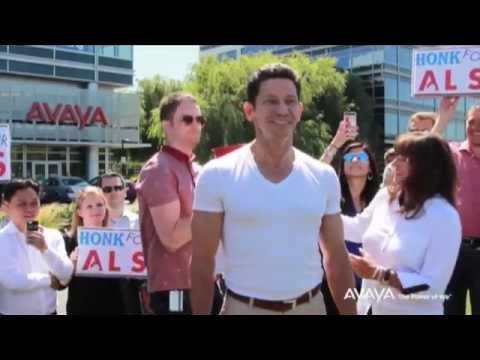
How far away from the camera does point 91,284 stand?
3453mm

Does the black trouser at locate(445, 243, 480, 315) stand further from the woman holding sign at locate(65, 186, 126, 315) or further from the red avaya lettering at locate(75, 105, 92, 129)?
the red avaya lettering at locate(75, 105, 92, 129)

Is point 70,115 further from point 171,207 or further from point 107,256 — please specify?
point 171,207

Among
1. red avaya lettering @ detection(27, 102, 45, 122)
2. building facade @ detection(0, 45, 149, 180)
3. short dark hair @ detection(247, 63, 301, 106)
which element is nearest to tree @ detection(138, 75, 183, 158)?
building facade @ detection(0, 45, 149, 180)

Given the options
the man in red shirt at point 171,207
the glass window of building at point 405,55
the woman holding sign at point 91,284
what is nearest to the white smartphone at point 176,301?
the man in red shirt at point 171,207

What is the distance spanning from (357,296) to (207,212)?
91cm

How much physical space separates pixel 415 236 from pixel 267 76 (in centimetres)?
85

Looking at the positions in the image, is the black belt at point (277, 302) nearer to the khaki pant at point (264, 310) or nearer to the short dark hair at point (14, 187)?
the khaki pant at point (264, 310)

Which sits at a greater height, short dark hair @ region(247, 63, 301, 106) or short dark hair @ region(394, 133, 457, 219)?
short dark hair @ region(247, 63, 301, 106)

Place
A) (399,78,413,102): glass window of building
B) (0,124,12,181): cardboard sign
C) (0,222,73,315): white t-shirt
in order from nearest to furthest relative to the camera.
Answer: (0,222,73,315): white t-shirt < (0,124,12,181): cardboard sign < (399,78,413,102): glass window of building

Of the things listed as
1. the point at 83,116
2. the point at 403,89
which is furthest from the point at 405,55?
the point at 83,116

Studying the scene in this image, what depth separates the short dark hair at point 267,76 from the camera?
2279 millimetres

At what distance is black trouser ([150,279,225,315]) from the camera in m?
2.79
